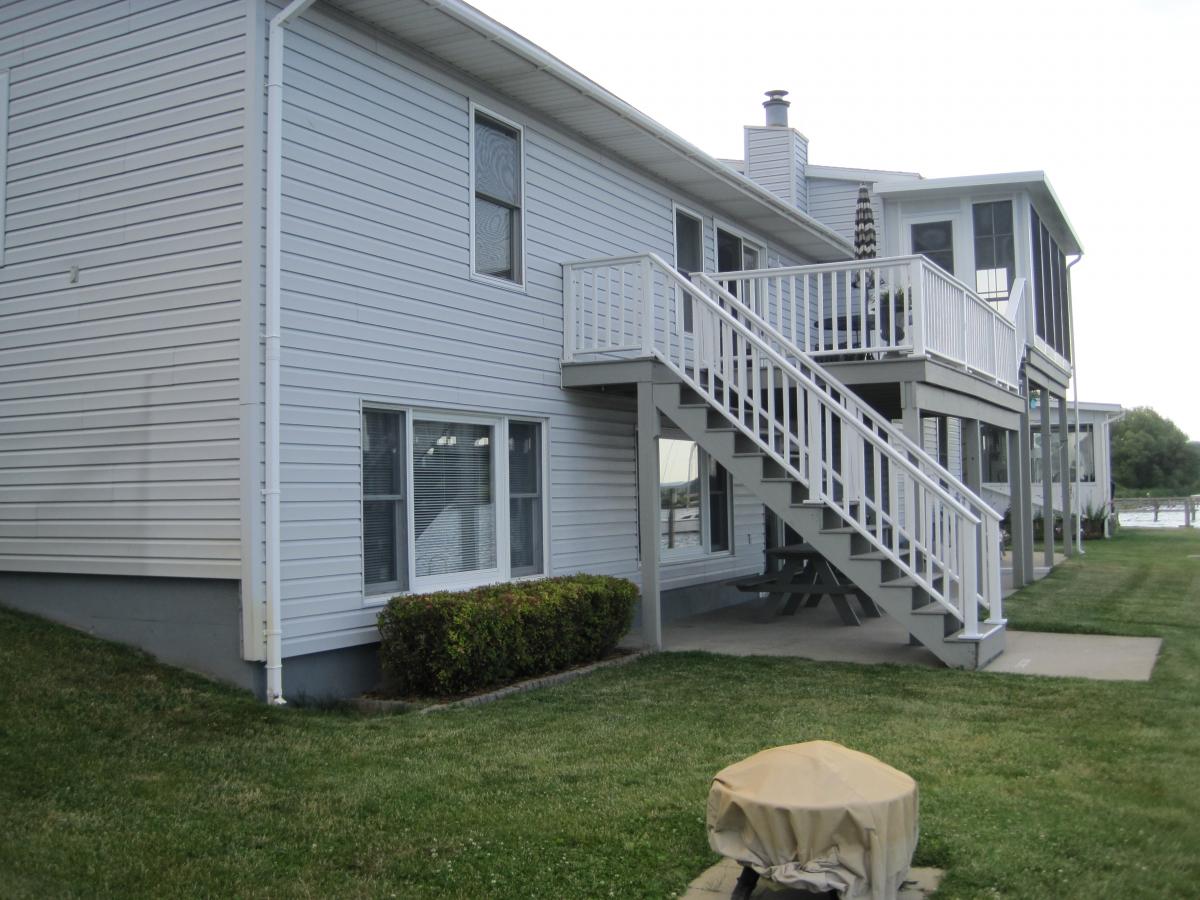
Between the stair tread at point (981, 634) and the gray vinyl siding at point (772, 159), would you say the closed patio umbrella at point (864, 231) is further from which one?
the stair tread at point (981, 634)

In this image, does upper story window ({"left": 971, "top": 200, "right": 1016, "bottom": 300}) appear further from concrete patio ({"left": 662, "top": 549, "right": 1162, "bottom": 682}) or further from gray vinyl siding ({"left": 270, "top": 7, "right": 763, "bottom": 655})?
gray vinyl siding ({"left": 270, "top": 7, "right": 763, "bottom": 655})

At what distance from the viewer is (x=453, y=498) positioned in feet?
29.8

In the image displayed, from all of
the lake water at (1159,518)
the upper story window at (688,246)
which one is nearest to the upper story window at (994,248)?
the upper story window at (688,246)

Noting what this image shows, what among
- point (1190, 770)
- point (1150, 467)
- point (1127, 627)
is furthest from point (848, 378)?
point (1150, 467)

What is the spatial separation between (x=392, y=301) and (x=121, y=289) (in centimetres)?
188

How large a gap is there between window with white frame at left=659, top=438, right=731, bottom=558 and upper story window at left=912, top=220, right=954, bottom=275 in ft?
20.7

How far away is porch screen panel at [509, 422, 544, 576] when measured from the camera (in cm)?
988

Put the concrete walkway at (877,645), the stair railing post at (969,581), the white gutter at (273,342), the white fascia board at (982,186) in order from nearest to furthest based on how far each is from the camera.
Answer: the white gutter at (273,342), the stair railing post at (969,581), the concrete walkway at (877,645), the white fascia board at (982,186)

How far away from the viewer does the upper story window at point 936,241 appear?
1778 cm

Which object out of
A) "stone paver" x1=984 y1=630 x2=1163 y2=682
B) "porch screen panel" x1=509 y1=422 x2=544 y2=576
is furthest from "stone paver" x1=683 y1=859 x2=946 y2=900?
"porch screen panel" x1=509 y1=422 x2=544 y2=576

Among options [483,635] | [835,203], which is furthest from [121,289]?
[835,203]

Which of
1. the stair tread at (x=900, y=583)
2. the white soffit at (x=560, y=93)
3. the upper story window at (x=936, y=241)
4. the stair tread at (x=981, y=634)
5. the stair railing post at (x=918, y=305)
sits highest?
the upper story window at (x=936, y=241)

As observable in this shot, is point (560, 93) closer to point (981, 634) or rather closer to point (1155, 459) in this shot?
point (981, 634)

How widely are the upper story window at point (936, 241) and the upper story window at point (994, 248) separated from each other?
0.42 metres
